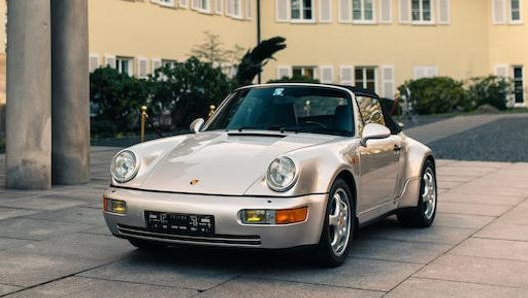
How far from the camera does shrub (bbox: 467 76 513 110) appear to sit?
3922 centimetres

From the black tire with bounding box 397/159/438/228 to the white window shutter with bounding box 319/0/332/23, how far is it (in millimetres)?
31400

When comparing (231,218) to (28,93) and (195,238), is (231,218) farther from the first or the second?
(28,93)

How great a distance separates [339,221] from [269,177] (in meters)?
0.78

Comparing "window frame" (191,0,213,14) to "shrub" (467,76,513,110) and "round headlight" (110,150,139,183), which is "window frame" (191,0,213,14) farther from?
"round headlight" (110,150,139,183)

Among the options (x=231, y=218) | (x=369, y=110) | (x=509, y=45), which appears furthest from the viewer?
(x=509, y=45)

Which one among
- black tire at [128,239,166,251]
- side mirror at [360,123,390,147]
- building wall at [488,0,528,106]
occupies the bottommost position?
black tire at [128,239,166,251]

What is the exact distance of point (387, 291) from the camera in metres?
5.75

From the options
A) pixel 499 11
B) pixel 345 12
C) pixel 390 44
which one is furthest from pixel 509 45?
pixel 345 12

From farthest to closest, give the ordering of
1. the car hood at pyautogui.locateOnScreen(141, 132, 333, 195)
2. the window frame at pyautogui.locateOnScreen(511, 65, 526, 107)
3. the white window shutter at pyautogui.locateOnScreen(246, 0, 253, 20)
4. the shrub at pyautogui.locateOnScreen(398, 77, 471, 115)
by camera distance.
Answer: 1. the window frame at pyautogui.locateOnScreen(511, 65, 526, 107)
2. the shrub at pyautogui.locateOnScreen(398, 77, 471, 115)
3. the white window shutter at pyautogui.locateOnScreen(246, 0, 253, 20)
4. the car hood at pyautogui.locateOnScreen(141, 132, 333, 195)

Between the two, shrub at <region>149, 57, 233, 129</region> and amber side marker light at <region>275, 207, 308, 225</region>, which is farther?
shrub at <region>149, 57, 233, 129</region>

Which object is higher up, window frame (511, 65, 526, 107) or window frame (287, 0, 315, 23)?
window frame (287, 0, 315, 23)

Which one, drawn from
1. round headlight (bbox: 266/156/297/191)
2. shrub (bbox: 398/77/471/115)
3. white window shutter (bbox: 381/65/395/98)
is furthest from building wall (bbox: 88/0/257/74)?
round headlight (bbox: 266/156/297/191)

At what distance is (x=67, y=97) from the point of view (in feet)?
39.4

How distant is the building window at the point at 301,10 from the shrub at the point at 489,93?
7.92m
